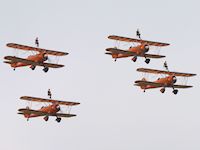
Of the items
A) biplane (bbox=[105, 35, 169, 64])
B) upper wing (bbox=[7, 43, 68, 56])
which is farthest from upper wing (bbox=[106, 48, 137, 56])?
upper wing (bbox=[7, 43, 68, 56])

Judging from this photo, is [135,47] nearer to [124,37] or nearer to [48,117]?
[124,37]

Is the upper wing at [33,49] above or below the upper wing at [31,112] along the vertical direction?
above

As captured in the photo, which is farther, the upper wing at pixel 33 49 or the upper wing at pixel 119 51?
the upper wing at pixel 119 51

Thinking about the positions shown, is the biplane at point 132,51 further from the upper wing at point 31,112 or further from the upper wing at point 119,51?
the upper wing at point 31,112

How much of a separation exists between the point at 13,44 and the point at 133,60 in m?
19.9

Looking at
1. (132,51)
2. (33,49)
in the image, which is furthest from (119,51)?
(33,49)

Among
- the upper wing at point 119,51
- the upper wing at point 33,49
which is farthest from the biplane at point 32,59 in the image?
the upper wing at point 119,51

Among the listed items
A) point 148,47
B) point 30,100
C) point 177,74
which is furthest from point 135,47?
point 30,100

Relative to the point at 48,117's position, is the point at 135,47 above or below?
above

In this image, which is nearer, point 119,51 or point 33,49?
point 119,51

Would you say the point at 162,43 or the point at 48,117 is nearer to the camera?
the point at 48,117

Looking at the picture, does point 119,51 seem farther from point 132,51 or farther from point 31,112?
point 31,112

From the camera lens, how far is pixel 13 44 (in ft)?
407

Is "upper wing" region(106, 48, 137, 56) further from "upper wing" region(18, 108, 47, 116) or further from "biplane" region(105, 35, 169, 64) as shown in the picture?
"upper wing" region(18, 108, 47, 116)
